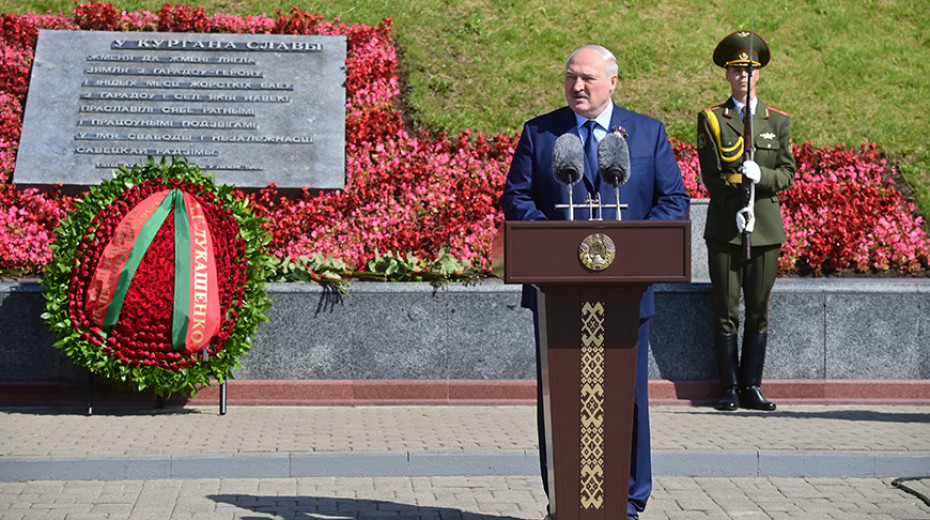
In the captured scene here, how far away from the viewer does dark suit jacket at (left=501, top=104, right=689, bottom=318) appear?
5.07 m

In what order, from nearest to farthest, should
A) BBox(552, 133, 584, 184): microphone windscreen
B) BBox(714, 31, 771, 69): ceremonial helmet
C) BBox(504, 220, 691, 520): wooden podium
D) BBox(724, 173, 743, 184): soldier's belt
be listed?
BBox(504, 220, 691, 520): wooden podium, BBox(552, 133, 584, 184): microphone windscreen, BBox(714, 31, 771, 69): ceremonial helmet, BBox(724, 173, 743, 184): soldier's belt

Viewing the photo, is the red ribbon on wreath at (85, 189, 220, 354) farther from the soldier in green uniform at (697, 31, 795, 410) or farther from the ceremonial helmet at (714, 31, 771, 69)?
the ceremonial helmet at (714, 31, 771, 69)

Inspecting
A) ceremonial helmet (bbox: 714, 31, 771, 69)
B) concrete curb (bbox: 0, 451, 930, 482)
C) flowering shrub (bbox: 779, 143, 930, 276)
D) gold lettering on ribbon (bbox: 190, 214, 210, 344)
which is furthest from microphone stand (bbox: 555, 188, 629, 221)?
flowering shrub (bbox: 779, 143, 930, 276)

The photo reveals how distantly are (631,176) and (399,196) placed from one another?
23.0 ft

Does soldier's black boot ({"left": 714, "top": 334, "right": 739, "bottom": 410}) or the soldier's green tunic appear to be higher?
the soldier's green tunic

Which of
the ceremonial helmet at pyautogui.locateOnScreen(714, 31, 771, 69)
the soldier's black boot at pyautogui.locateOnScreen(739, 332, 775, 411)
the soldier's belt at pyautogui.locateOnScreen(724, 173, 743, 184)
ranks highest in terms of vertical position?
the ceremonial helmet at pyautogui.locateOnScreen(714, 31, 771, 69)

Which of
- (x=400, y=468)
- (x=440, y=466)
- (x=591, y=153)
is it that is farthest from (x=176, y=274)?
(x=591, y=153)

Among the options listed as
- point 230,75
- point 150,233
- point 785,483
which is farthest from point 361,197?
point 785,483

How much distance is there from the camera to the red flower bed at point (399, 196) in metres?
10.7

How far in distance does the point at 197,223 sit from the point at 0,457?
2.35m

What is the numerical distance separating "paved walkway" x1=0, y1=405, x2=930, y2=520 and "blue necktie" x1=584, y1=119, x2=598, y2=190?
70.1 inches

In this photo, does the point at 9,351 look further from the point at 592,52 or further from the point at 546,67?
the point at 546,67

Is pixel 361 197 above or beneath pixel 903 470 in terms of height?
above

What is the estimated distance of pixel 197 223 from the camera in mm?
8234
